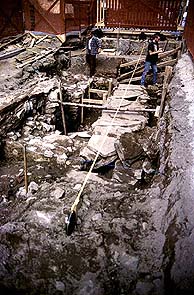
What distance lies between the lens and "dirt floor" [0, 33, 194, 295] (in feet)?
11.1

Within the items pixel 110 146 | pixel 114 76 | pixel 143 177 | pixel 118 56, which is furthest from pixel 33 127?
pixel 118 56

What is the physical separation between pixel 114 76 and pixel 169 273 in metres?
10.3

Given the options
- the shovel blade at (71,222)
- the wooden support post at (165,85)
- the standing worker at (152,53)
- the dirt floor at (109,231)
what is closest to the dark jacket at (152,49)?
the standing worker at (152,53)

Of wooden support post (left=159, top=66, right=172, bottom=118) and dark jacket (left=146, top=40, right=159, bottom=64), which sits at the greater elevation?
dark jacket (left=146, top=40, right=159, bottom=64)

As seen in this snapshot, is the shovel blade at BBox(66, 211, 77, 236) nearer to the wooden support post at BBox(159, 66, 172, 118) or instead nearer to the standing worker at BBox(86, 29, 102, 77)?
the wooden support post at BBox(159, 66, 172, 118)

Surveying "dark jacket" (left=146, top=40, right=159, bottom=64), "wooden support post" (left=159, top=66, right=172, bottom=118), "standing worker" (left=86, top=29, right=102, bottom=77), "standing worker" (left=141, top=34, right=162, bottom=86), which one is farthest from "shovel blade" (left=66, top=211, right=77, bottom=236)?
"standing worker" (left=86, top=29, right=102, bottom=77)

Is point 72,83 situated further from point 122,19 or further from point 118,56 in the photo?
point 122,19

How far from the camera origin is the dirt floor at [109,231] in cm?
338

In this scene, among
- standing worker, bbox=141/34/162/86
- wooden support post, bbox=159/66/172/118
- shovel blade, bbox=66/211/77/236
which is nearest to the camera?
shovel blade, bbox=66/211/77/236

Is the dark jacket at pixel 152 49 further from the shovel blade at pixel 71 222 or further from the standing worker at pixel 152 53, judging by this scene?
the shovel blade at pixel 71 222

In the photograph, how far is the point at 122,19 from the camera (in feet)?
53.9

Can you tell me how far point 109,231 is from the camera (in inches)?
165

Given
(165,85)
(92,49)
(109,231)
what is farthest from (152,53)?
(109,231)

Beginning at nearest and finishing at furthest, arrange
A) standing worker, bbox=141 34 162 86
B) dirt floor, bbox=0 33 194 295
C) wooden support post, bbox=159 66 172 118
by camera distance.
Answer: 1. dirt floor, bbox=0 33 194 295
2. wooden support post, bbox=159 66 172 118
3. standing worker, bbox=141 34 162 86
